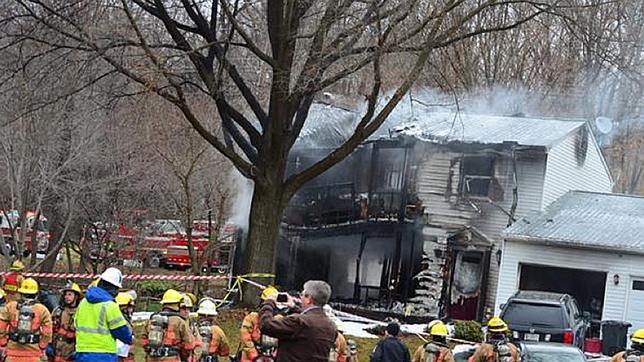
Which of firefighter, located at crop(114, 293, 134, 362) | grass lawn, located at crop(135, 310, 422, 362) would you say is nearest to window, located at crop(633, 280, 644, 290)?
grass lawn, located at crop(135, 310, 422, 362)

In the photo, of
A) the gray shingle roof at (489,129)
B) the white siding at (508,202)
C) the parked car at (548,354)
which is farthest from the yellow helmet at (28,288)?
the white siding at (508,202)

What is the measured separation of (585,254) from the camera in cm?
2692

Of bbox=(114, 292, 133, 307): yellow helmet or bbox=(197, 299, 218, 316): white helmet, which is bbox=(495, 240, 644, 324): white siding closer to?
bbox=(197, 299, 218, 316): white helmet

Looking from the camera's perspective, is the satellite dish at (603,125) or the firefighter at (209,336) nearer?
the firefighter at (209,336)

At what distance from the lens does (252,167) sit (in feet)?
74.0

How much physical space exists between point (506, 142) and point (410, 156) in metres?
2.77

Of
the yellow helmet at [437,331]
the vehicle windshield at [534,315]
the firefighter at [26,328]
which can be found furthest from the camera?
the vehicle windshield at [534,315]

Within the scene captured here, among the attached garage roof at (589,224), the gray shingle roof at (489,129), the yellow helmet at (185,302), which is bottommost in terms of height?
the yellow helmet at (185,302)

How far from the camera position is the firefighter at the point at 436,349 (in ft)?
40.9

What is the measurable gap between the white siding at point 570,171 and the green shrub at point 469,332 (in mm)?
7544

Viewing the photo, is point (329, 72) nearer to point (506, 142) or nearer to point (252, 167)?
point (252, 167)

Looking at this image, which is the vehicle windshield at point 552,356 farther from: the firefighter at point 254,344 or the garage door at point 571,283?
the garage door at point 571,283

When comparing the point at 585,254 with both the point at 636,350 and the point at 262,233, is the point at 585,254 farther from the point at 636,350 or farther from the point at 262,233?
the point at 636,350

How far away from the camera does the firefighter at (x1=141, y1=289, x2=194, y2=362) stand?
11.6 meters
